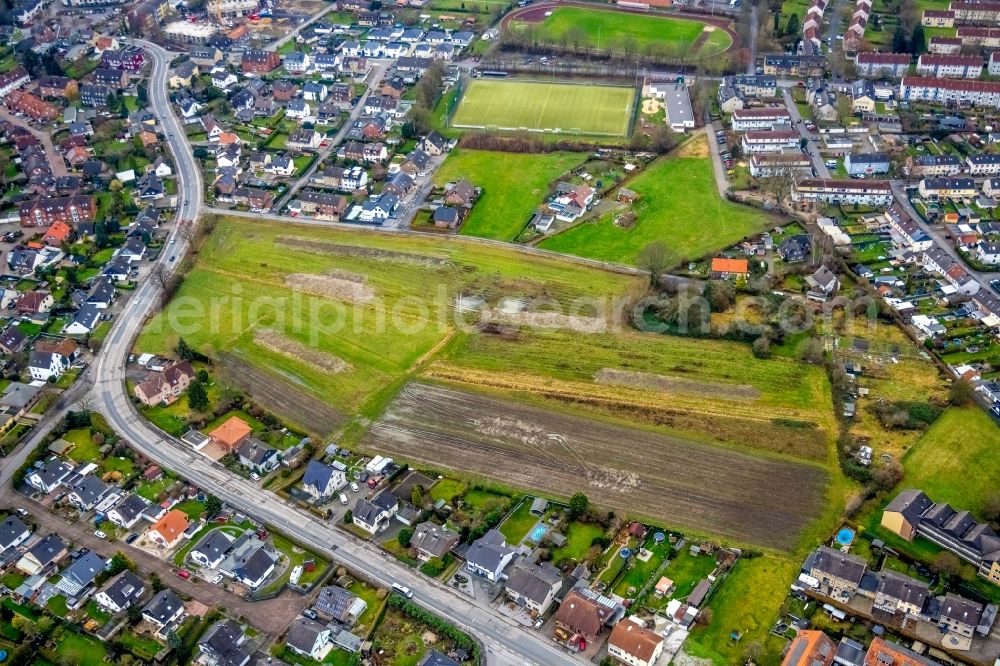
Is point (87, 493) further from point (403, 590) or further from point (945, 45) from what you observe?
point (945, 45)

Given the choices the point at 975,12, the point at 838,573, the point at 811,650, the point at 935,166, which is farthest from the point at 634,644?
the point at 975,12

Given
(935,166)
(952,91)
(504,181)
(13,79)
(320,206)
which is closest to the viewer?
(320,206)

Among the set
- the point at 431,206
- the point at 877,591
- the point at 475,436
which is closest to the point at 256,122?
the point at 431,206

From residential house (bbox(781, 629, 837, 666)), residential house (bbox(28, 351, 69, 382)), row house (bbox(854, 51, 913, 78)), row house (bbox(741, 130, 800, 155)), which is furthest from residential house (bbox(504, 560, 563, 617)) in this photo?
row house (bbox(854, 51, 913, 78))

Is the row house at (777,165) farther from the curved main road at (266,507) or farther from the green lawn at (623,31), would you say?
the curved main road at (266,507)

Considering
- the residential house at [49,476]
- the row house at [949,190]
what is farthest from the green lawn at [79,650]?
the row house at [949,190]

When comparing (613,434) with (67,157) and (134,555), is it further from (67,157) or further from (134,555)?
(67,157)

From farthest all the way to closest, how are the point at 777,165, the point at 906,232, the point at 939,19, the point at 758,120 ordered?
the point at 939,19
the point at 758,120
the point at 777,165
the point at 906,232
